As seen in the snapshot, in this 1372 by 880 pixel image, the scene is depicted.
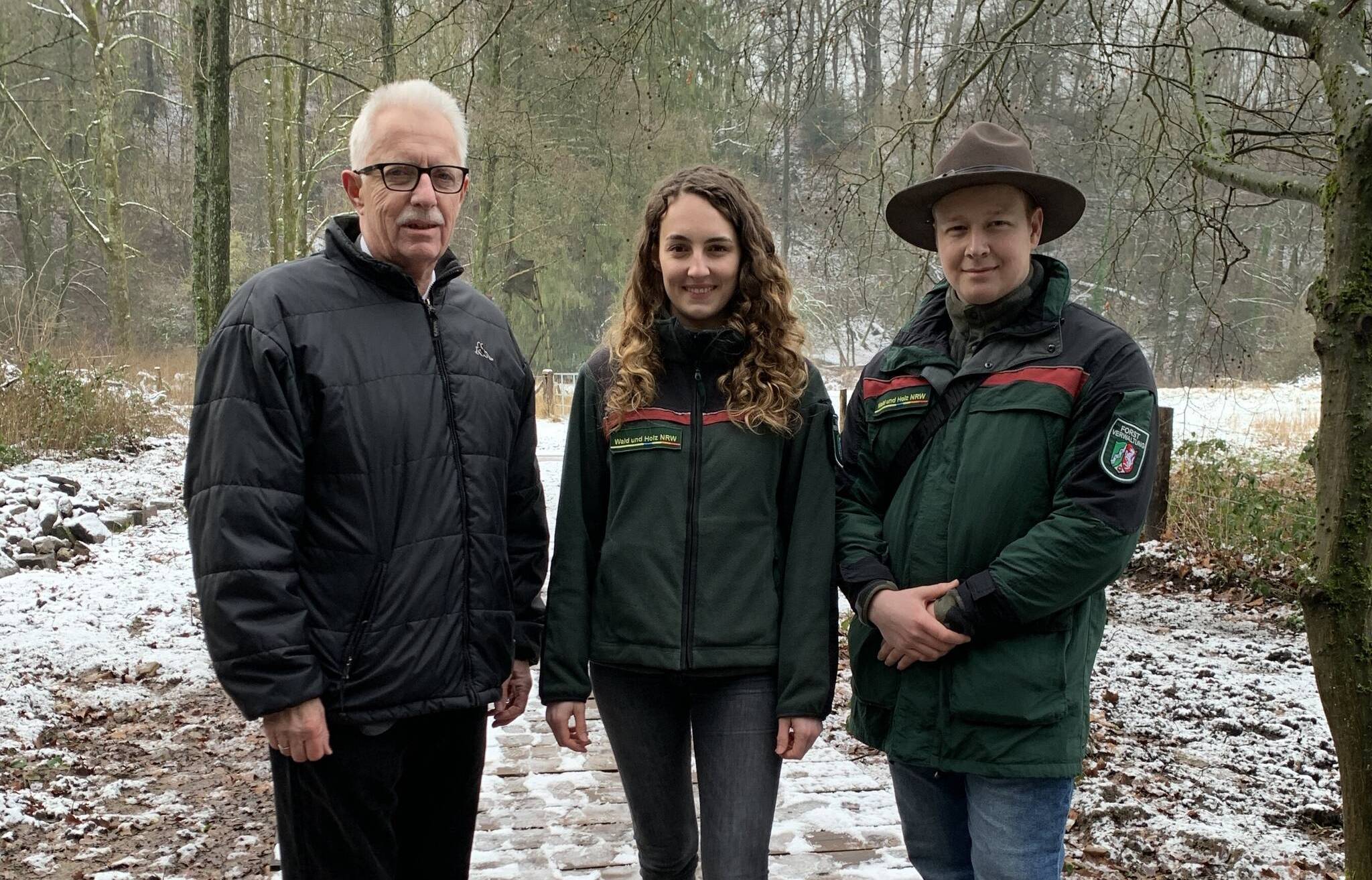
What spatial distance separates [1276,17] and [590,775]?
3672 mm

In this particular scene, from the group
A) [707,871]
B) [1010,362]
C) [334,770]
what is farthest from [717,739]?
[1010,362]

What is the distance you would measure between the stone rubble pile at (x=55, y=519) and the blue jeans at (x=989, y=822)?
6.91 metres

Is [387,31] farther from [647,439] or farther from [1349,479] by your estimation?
[1349,479]

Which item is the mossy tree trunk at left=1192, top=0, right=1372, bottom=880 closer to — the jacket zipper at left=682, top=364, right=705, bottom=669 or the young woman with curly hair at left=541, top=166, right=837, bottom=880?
the young woman with curly hair at left=541, top=166, right=837, bottom=880

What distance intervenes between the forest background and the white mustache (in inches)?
36.4

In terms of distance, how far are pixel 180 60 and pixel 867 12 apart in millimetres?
14817

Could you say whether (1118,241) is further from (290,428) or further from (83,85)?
(83,85)

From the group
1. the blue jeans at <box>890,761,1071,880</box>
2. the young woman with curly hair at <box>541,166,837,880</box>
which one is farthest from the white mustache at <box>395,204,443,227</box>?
the blue jeans at <box>890,761,1071,880</box>

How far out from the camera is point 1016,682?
2123mm

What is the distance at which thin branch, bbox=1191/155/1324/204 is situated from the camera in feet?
10.8

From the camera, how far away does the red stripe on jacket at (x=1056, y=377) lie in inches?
Result: 84.1

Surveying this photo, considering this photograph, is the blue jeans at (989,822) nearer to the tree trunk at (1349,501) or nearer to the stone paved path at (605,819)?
the tree trunk at (1349,501)

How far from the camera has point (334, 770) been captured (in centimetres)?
217

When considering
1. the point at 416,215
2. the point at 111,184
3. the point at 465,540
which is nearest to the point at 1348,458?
the point at 465,540
